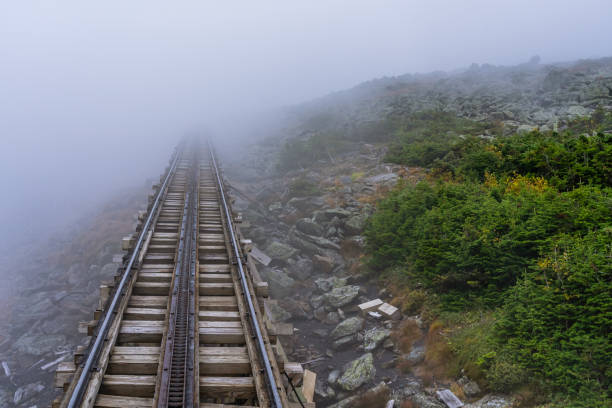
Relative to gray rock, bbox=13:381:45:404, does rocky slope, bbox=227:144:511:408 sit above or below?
above

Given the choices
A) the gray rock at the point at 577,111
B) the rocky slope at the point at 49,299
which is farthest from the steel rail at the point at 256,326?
the gray rock at the point at 577,111

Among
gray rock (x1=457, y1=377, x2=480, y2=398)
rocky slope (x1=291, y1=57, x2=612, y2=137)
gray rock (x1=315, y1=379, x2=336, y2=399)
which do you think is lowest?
gray rock (x1=315, y1=379, x2=336, y2=399)

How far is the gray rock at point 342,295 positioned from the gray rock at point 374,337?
1.51m

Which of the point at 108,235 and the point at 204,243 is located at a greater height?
the point at 204,243

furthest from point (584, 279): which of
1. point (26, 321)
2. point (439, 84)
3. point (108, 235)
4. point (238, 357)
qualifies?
point (439, 84)

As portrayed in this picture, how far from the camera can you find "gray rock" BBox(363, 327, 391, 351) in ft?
27.6

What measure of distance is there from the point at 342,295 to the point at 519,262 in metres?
4.92

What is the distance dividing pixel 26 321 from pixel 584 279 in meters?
17.9

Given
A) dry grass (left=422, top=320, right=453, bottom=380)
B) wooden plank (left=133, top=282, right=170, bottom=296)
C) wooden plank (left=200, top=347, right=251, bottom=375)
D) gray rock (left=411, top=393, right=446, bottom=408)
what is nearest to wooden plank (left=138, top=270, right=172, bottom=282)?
wooden plank (left=133, top=282, right=170, bottom=296)

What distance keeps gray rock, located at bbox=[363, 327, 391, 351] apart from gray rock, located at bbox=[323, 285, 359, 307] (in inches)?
59.5

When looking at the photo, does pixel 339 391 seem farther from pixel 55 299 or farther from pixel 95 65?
pixel 95 65

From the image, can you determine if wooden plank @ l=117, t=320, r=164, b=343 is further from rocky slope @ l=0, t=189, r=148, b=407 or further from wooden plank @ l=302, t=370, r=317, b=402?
rocky slope @ l=0, t=189, r=148, b=407

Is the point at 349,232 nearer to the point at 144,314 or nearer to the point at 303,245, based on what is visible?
the point at 303,245

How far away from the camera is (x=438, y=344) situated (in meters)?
7.35
